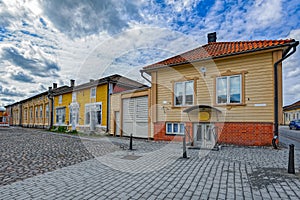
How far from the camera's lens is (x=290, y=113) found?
4297 centimetres

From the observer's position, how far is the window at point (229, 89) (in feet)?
34.0

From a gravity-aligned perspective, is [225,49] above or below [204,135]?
above

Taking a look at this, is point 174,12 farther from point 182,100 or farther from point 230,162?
point 230,162

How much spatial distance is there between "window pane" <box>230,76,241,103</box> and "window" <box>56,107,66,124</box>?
20979 millimetres

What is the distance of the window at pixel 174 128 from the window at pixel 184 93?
1316 millimetres

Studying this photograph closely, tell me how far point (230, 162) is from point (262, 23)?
9557 mm

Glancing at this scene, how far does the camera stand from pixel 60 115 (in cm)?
2570

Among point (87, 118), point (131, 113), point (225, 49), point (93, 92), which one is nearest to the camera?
point (225, 49)

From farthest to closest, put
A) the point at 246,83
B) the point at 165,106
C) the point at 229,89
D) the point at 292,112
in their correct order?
the point at 292,112, the point at 165,106, the point at 229,89, the point at 246,83

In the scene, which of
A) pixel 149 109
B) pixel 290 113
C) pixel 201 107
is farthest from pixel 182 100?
pixel 290 113

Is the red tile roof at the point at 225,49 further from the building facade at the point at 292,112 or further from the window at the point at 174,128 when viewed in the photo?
the building facade at the point at 292,112

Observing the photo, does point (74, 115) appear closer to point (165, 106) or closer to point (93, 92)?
point (93, 92)

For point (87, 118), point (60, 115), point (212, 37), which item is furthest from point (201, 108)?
point (60, 115)

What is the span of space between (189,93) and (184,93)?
0.32 m
